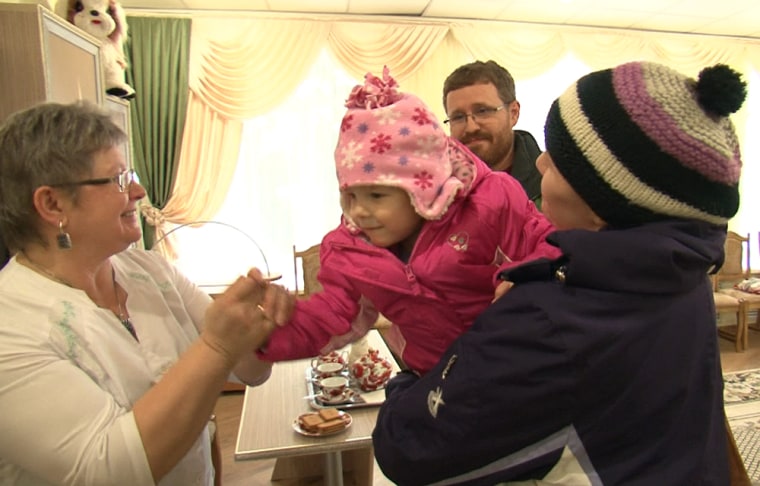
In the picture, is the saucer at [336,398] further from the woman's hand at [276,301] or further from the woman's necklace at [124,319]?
the woman's hand at [276,301]

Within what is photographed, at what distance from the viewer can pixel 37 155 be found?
45.3 inches

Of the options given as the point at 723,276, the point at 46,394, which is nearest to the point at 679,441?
the point at 46,394

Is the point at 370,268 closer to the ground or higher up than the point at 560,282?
closer to the ground

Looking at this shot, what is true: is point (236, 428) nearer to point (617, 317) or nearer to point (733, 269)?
point (617, 317)

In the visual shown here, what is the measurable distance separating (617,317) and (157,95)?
4386 millimetres

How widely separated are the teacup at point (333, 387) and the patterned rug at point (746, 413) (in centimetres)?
158

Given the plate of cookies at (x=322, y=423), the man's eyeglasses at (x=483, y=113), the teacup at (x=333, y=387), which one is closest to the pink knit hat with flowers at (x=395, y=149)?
the man's eyeglasses at (x=483, y=113)

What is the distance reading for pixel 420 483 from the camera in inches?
31.2

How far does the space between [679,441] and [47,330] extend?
44.4 inches

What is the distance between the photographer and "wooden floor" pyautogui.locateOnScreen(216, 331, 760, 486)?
10.2 feet

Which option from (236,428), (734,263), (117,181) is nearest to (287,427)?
(117,181)

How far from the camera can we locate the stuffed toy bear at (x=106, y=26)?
280 cm

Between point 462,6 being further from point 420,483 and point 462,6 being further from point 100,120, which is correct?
point 420,483

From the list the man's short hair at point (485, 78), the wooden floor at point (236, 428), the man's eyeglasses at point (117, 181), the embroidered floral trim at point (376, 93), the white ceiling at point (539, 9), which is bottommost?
the wooden floor at point (236, 428)
